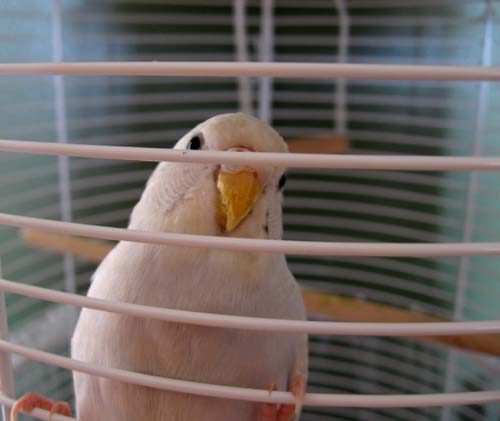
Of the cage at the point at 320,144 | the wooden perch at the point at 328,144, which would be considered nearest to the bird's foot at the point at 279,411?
the cage at the point at 320,144

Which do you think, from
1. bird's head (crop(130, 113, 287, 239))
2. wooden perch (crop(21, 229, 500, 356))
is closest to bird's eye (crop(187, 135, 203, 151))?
bird's head (crop(130, 113, 287, 239))

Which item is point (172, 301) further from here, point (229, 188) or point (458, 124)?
point (458, 124)

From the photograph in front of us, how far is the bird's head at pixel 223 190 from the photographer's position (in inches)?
20.0

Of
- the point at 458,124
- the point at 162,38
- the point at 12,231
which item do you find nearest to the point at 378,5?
the point at 458,124

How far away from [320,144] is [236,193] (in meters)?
0.79

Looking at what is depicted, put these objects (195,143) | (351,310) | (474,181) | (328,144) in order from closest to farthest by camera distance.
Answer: (195,143), (351,310), (474,181), (328,144)

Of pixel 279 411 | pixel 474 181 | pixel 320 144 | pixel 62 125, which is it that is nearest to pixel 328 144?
pixel 320 144

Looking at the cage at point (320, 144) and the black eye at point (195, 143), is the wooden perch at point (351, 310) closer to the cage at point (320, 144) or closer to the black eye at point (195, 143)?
the cage at point (320, 144)

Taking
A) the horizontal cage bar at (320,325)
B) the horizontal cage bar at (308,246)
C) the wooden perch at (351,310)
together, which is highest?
the horizontal cage bar at (308,246)

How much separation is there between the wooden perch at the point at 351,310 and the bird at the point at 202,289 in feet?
1.25

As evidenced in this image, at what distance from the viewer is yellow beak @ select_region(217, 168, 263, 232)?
1.65 ft

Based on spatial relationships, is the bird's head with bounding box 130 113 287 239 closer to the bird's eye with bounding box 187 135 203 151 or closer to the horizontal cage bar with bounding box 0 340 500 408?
the bird's eye with bounding box 187 135 203 151

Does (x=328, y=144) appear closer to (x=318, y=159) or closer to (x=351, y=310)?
(x=351, y=310)

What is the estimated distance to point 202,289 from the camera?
1.71 ft
